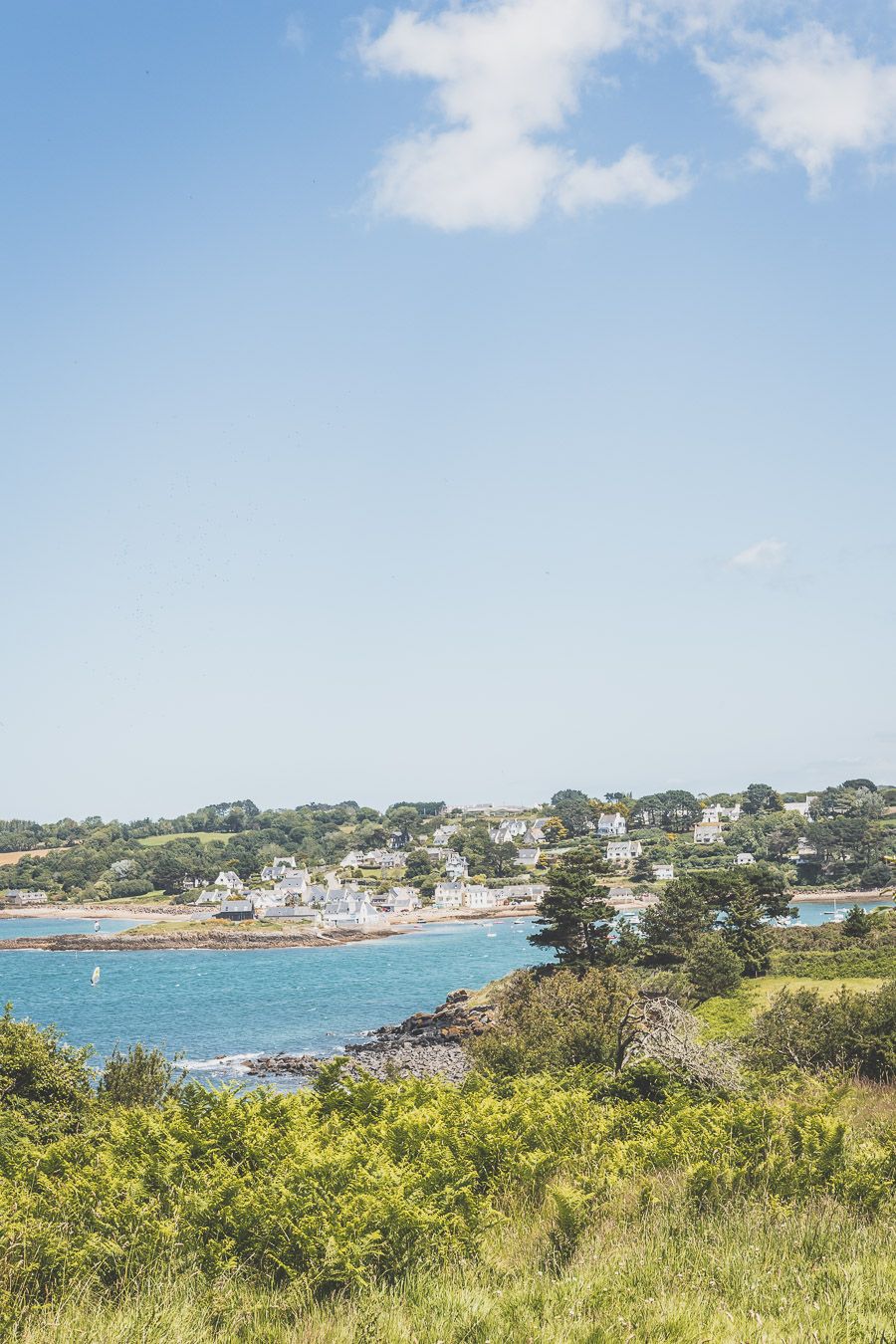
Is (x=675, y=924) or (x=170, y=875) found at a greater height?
(x=675, y=924)

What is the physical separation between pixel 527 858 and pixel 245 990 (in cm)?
10191

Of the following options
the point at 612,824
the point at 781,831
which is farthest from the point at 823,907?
the point at 612,824

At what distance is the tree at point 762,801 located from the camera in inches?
7579

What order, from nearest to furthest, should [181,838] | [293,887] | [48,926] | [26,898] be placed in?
[48,926] → [293,887] → [26,898] → [181,838]

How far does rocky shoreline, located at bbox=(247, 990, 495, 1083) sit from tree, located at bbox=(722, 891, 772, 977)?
1083cm

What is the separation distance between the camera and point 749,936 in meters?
39.2

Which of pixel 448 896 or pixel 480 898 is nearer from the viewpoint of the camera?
pixel 480 898

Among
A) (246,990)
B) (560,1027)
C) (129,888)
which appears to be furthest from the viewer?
(129,888)

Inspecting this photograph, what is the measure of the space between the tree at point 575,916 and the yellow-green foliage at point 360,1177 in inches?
1148

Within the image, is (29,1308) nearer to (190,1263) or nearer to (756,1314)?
(190,1263)

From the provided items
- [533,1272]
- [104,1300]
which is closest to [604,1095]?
[533,1272]

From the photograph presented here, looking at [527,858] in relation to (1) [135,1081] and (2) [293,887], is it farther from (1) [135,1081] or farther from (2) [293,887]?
(1) [135,1081]

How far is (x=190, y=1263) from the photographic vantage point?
256 inches

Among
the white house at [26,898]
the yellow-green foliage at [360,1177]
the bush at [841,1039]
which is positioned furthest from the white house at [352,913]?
the yellow-green foliage at [360,1177]
